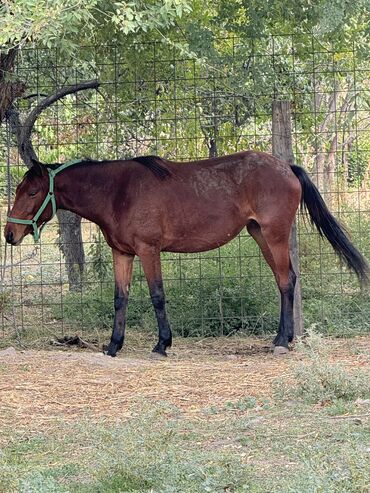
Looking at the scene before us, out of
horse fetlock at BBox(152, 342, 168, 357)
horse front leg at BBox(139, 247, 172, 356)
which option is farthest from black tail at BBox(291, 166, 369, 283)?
horse fetlock at BBox(152, 342, 168, 357)

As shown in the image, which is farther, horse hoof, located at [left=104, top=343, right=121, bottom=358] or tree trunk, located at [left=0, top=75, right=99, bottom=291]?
tree trunk, located at [left=0, top=75, right=99, bottom=291]

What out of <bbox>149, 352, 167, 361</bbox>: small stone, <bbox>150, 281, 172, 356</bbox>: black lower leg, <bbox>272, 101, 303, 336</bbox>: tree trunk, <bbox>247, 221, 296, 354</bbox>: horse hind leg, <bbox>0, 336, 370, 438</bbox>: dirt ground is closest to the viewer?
<bbox>0, 336, 370, 438</bbox>: dirt ground

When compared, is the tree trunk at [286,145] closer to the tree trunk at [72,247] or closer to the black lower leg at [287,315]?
the black lower leg at [287,315]

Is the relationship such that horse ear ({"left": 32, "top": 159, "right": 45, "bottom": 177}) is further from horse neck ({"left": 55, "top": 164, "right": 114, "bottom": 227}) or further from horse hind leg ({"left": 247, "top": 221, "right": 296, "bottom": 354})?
horse hind leg ({"left": 247, "top": 221, "right": 296, "bottom": 354})

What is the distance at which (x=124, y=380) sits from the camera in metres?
7.19

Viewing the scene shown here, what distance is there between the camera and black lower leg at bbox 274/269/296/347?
892 cm

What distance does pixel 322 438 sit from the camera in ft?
16.8

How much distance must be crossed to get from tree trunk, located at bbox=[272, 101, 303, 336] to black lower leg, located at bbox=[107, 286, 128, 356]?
1708 millimetres

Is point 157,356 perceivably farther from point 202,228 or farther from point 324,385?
point 324,385

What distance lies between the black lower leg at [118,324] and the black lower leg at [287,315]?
1451mm

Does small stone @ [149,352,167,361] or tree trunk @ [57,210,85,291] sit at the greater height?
tree trunk @ [57,210,85,291]

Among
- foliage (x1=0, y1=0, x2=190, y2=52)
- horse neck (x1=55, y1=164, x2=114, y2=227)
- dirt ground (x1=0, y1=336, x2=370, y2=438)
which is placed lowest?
dirt ground (x1=0, y1=336, x2=370, y2=438)

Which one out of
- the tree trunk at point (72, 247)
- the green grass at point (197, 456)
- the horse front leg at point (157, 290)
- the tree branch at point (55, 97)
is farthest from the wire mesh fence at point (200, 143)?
the green grass at point (197, 456)

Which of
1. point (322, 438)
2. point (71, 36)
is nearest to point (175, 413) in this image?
point (322, 438)
